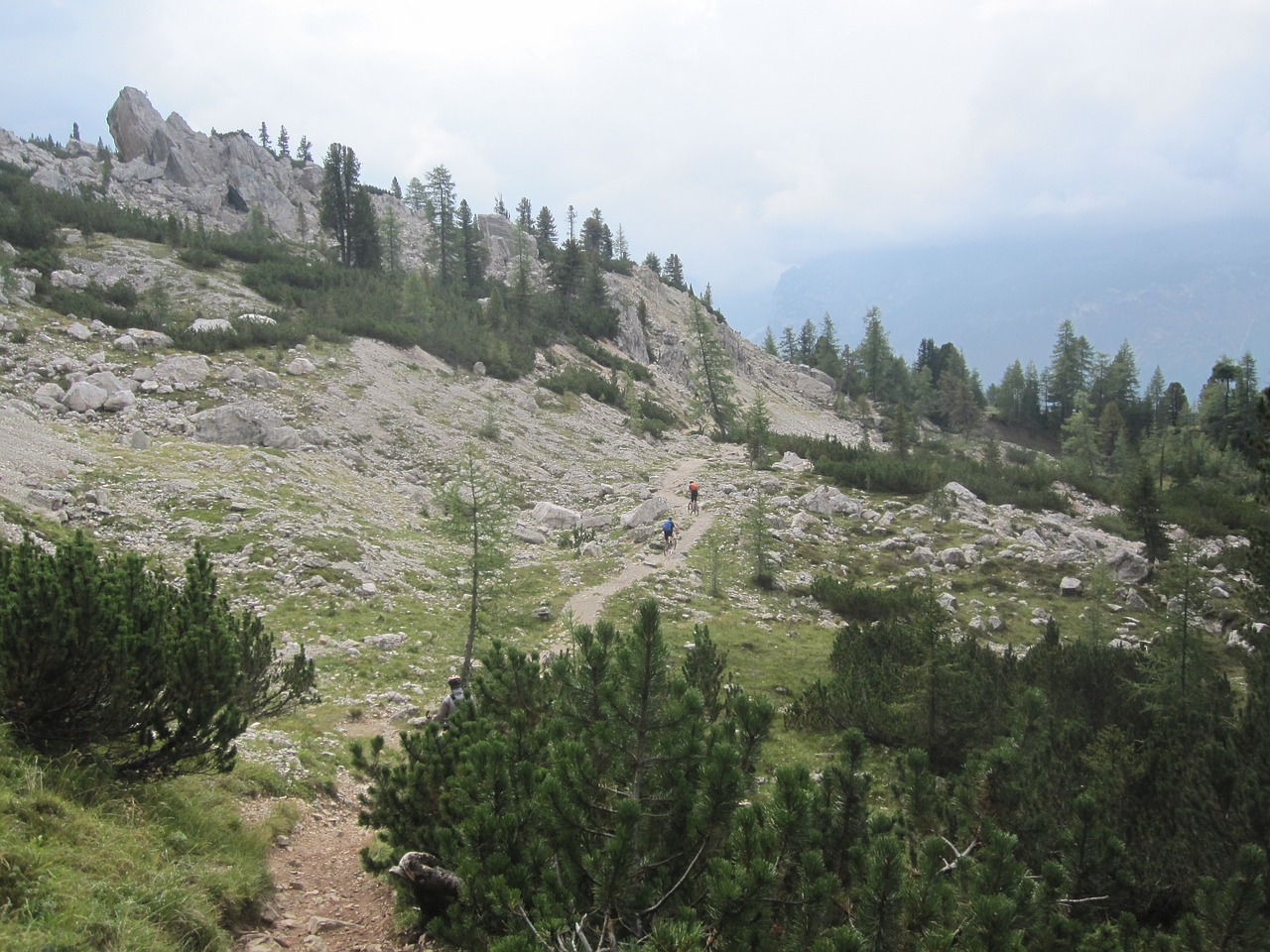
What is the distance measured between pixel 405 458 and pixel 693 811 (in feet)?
114

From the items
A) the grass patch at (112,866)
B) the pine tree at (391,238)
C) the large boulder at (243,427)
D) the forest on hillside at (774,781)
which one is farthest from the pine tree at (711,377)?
the grass patch at (112,866)

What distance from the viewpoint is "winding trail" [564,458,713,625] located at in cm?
2328

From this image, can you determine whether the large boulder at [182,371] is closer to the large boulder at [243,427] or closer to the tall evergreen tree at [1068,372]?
the large boulder at [243,427]

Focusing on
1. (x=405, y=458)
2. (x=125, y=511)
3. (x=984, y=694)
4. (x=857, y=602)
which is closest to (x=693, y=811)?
(x=984, y=694)

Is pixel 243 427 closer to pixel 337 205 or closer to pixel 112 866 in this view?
pixel 112 866

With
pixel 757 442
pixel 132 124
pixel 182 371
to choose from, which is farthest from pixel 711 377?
pixel 132 124

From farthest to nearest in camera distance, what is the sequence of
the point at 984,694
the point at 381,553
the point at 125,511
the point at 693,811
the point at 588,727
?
1. the point at 381,553
2. the point at 125,511
3. the point at 984,694
4. the point at 588,727
5. the point at 693,811

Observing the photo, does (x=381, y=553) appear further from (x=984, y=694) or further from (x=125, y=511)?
(x=984, y=694)

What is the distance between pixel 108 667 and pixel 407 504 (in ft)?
87.4

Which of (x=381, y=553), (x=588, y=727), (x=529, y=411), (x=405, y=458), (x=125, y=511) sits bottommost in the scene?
(x=588, y=727)

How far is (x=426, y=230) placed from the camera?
110 m

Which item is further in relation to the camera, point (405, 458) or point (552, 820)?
point (405, 458)

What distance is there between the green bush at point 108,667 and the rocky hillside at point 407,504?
28.4ft

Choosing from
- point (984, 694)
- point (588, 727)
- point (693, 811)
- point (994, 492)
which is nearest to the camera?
point (693, 811)
